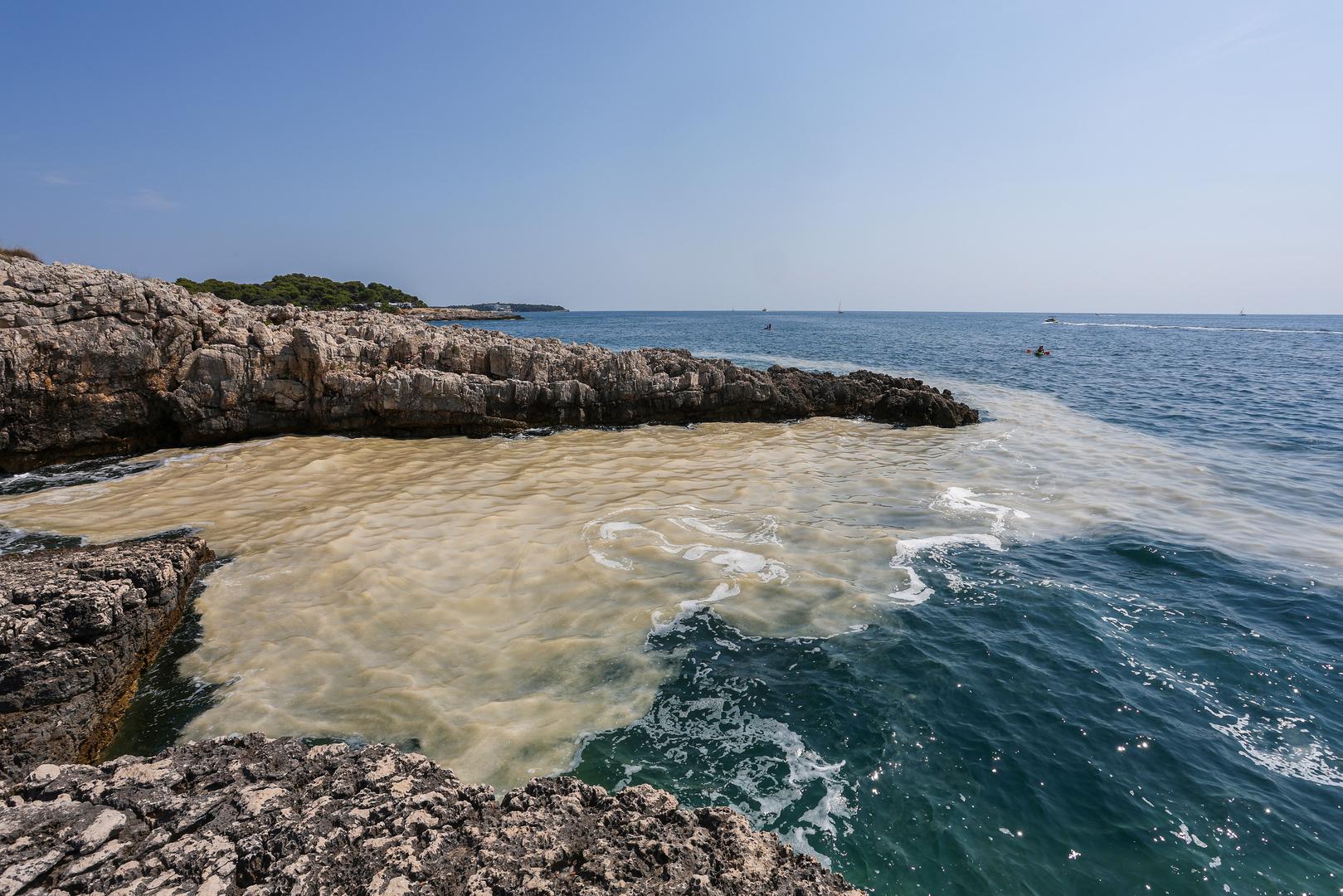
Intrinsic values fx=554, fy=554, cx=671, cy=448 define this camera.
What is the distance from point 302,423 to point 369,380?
8.69ft

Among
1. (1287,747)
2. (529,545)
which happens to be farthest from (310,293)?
(1287,747)

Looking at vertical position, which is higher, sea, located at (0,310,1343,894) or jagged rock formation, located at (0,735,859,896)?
jagged rock formation, located at (0,735,859,896)

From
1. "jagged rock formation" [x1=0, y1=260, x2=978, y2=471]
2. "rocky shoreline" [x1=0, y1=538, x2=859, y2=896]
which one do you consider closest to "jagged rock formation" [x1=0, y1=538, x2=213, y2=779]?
"rocky shoreline" [x1=0, y1=538, x2=859, y2=896]

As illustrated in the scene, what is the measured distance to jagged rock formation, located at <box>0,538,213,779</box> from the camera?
18.1 ft

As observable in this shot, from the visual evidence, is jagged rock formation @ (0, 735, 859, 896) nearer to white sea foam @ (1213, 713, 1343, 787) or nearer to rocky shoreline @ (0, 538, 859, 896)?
rocky shoreline @ (0, 538, 859, 896)

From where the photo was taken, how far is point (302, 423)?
748 inches

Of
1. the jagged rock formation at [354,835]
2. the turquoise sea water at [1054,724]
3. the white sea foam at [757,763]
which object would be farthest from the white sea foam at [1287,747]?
the jagged rock formation at [354,835]

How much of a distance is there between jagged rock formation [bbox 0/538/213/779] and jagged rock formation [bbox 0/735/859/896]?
177 centimetres

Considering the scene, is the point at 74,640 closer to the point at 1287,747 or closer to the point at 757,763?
the point at 757,763

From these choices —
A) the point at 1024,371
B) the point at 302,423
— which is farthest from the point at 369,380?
the point at 1024,371

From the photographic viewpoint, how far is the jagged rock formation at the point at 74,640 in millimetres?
5527

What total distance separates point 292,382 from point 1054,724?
21.9m

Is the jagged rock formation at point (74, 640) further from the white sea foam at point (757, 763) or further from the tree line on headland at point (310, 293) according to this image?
the tree line on headland at point (310, 293)

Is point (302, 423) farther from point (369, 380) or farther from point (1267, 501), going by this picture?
point (1267, 501)
